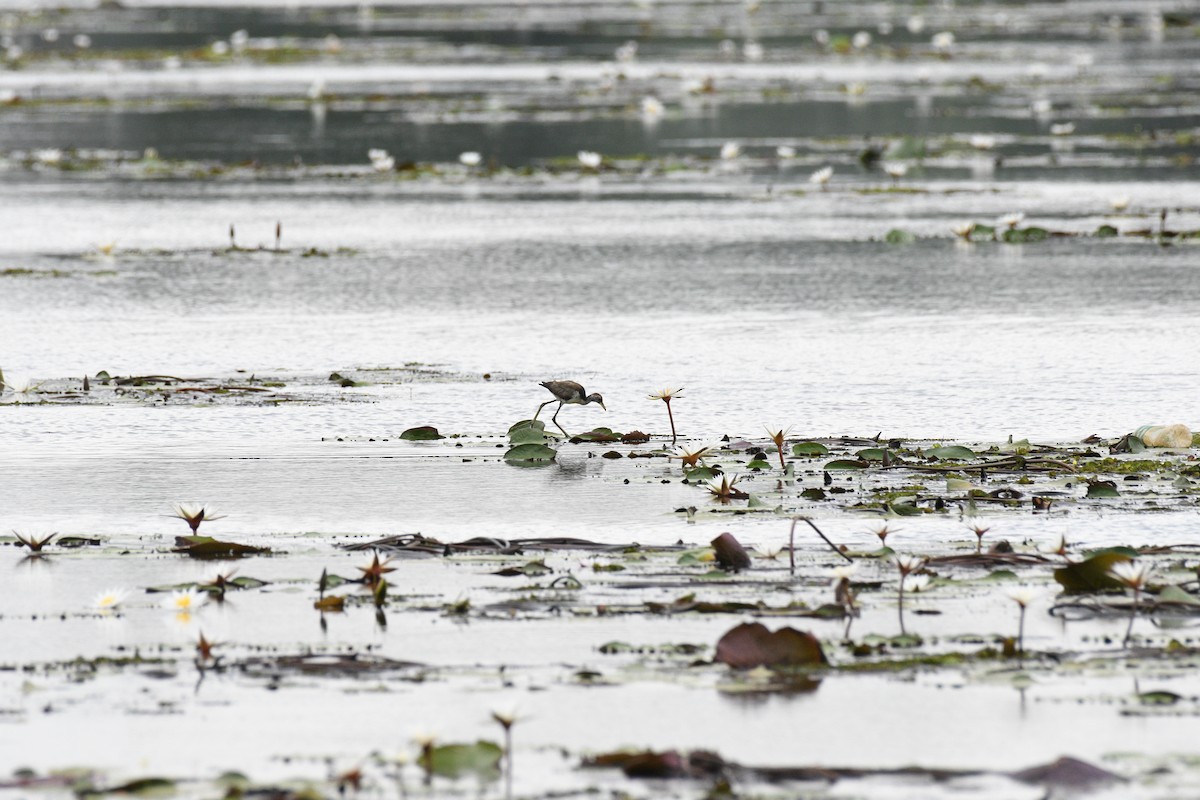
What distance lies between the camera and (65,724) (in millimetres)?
5059

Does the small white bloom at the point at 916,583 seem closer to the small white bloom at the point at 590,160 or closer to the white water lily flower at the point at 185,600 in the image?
the white water lily flower at the point at 185,600

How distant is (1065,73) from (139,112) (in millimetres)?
13538

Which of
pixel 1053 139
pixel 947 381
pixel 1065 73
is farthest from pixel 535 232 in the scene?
pixel 1065 73

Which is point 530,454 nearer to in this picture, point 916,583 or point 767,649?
point 916,583

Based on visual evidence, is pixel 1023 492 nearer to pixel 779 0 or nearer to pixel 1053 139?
pixel 1053 139

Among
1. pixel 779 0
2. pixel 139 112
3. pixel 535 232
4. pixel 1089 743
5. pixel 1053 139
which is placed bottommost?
pixel 1089 743

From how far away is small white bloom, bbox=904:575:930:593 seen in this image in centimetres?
603

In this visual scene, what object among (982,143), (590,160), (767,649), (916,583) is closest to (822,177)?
(590,160)

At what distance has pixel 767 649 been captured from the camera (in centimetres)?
538

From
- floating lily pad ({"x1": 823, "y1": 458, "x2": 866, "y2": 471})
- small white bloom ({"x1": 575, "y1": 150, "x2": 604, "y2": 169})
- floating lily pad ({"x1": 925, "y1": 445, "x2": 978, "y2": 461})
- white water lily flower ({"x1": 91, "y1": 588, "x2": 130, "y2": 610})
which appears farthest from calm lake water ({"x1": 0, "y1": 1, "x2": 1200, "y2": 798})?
floating lily pad ({"x1": 823, "y1": 458, "x2": 866, "y2": 471})

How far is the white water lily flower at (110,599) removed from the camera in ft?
19.8

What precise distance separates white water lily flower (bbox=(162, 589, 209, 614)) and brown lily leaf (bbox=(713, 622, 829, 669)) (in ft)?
5.12

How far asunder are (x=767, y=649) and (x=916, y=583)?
2.67 feet

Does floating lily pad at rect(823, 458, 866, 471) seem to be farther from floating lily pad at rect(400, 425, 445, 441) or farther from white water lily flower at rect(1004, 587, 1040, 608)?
white water lily flower at rect(1004, 587, 1040, 608)
